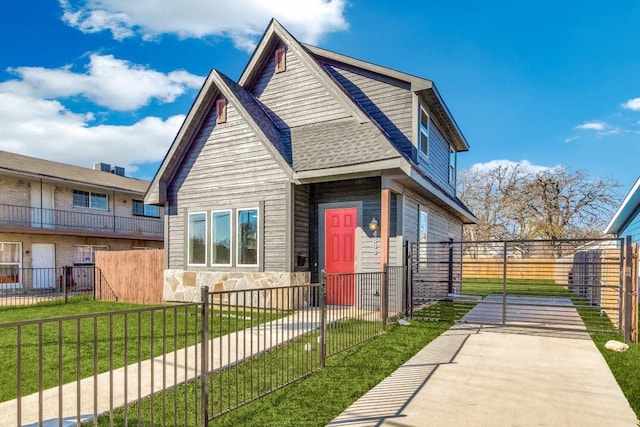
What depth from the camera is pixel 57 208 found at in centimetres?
2031

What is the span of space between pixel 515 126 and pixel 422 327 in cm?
3580

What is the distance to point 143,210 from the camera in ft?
81.9

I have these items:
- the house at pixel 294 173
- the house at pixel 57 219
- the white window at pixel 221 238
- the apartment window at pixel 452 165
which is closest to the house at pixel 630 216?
the apartment window at pixel 452 165

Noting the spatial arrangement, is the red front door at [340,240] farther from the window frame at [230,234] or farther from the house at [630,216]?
the house at [630,216]

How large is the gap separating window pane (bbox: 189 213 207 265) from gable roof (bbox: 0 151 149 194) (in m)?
11.8

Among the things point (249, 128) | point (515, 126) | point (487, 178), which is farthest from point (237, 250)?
point (515, 126)

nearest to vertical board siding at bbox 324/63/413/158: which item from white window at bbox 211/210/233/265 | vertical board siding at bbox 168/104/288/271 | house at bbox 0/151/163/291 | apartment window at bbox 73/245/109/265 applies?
vertical board siding at bbox 168/104/288/271

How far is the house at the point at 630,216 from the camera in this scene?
13837 mm

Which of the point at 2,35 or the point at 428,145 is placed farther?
the point at 2,35

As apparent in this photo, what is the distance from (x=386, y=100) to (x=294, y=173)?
352 cm

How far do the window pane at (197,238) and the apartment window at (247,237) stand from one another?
1298 millimetres

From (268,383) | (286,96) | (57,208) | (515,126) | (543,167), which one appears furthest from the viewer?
(515,126)

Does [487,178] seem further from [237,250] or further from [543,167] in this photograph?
[237,250]

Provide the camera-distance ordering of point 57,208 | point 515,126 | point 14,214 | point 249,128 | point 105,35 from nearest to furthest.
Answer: point 249,128, point 105,35, point 14,214, point 57,208, point 515,126
